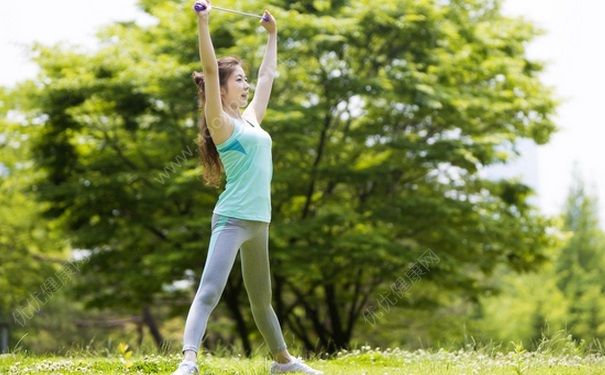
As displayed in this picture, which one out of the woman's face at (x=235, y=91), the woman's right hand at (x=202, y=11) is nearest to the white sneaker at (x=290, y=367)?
the woman's face at (x=235, y=91)

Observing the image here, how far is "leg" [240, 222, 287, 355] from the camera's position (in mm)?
4934

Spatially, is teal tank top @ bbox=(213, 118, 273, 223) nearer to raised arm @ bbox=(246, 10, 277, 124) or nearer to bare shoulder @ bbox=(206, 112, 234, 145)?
bare shoulder @ bbox=(206, 112, 234, 145)

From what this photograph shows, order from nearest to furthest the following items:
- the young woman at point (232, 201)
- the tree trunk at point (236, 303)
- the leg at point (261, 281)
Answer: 1. the young woman at point (232, 201)
2. the leg at point (261, 281)
3. the tree trunk at point (236, 303)

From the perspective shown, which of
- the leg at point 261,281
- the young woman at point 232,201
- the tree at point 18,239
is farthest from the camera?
the tree at point 18,239

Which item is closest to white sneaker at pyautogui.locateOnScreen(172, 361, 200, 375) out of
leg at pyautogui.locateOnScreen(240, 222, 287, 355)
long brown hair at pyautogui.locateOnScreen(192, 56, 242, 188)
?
leg at pyautogui.locateOnScreen(240, 222, 287, 355)

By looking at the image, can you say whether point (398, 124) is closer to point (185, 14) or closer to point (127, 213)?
point (185, 14)

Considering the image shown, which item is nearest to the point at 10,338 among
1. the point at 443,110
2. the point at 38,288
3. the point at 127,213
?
the point at 38,288

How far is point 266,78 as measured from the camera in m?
5.51

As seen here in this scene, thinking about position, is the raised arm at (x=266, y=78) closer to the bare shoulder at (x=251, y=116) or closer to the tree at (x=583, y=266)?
the bare shoulder at (x=251, y=116)

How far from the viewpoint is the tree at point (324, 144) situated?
15172mm

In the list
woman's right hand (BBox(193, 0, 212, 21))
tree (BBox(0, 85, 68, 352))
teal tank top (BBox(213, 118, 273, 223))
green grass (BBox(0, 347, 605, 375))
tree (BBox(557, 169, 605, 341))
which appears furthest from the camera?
tree (BBox(557, 169, 605, 341))

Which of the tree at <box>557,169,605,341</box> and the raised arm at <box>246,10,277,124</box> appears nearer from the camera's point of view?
the raised arm at <box>246,10,277,124</box>

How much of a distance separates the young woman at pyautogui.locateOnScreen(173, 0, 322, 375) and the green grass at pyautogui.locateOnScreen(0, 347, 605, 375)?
0.47 m

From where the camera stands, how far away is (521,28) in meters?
18.3
